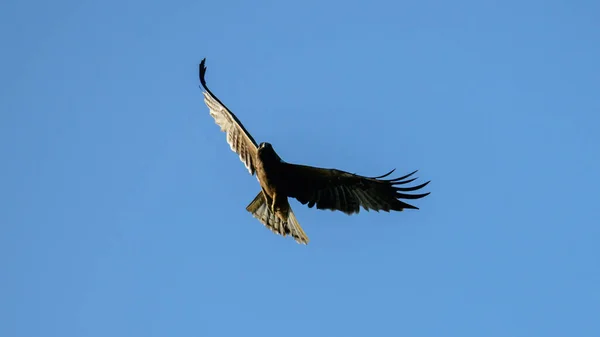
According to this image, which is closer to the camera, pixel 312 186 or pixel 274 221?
pixel 312 186

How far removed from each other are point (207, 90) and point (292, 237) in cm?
235

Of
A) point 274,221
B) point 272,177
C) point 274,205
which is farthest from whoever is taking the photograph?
point 274,221

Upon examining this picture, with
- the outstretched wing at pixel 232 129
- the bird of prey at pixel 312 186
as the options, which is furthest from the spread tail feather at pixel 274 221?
the outstretched wing at pixel 232 129

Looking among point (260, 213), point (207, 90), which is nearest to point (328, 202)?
point (260, 213)

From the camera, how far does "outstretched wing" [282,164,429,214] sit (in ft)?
47.7

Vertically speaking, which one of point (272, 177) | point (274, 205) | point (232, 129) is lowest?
point (274, 205)

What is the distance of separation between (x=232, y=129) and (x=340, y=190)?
1.76 m

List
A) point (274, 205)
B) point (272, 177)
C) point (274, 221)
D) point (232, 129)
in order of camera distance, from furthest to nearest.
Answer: point (274, 221) < point (232, 129) < point (274, 205) < point (272, 177)

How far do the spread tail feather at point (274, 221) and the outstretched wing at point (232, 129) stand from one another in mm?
650

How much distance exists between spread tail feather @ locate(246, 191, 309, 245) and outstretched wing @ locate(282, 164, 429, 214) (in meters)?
0.53

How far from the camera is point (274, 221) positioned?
15586 mm

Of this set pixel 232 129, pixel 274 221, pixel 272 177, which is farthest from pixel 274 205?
pixel 232 129

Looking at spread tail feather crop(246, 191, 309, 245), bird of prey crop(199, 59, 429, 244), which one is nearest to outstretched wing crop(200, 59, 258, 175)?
bird of prey crop(199, 59, 429, 244)

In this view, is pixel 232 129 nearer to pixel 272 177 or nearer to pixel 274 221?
pixel 272 177
